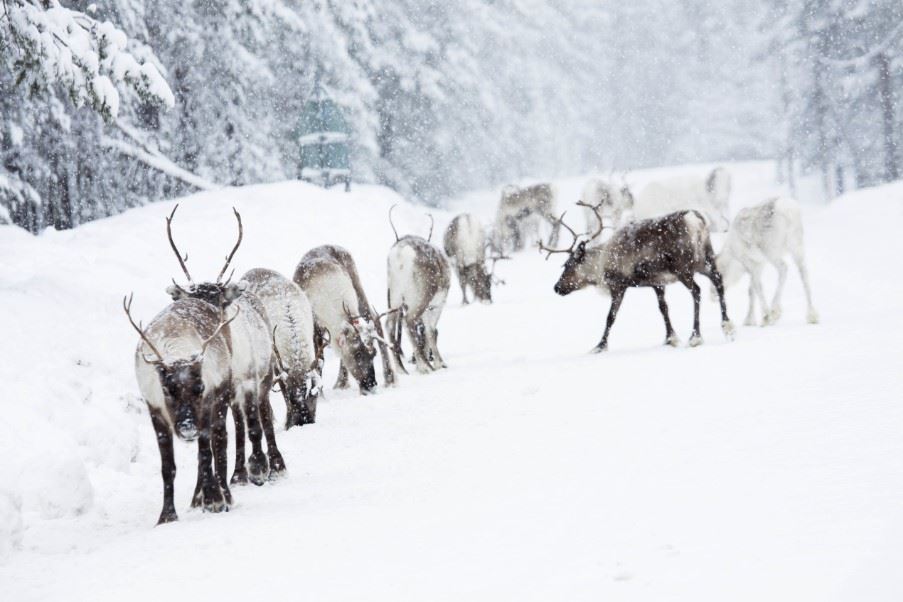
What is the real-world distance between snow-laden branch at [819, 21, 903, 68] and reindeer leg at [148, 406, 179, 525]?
3181 centimetres

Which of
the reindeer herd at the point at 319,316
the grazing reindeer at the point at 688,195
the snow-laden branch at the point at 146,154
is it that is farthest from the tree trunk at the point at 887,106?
the snow-laden branch at the point at 146,154

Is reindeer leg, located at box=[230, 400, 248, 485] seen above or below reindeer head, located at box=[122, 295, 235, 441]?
below

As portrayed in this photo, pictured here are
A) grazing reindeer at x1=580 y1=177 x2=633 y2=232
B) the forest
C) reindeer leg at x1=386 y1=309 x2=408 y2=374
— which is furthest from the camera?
grazing reindeer at x1=580 y1=177 x2=633 y2=232

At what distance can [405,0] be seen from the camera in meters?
35.2

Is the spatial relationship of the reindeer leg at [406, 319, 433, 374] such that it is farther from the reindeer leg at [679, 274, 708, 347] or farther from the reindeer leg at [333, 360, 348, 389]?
the reindeer leg at [679, 274, 708, 347]

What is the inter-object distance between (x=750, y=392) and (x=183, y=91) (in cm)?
1556

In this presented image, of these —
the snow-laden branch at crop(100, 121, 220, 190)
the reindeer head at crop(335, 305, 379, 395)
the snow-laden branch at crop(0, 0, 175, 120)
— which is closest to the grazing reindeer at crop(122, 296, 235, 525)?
the reindeer head at crop(335, 305, 379, 395)

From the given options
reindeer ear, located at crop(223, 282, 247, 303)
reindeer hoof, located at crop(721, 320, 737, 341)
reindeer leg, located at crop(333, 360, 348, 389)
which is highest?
reindeer ear, located at crop(223, 282, 247, 303)

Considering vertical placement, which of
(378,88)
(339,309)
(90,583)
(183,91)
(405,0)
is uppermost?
(405,0)

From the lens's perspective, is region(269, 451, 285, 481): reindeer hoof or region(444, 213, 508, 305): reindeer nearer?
region(269, 451, 285, 481): reindeer hoof

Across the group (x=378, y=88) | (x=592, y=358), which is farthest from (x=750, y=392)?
(x=378, y=88)

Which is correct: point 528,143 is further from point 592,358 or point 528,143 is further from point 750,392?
point 750,392

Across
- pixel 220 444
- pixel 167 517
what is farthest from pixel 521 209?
pixel 167 517

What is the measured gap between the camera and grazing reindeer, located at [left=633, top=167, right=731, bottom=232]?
26734 millimetres
